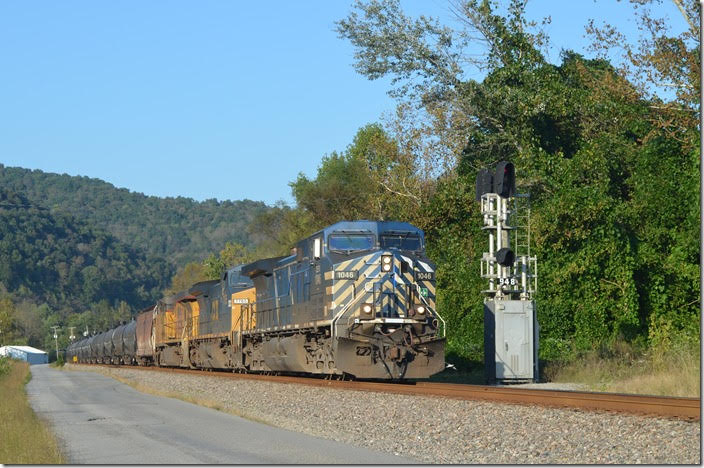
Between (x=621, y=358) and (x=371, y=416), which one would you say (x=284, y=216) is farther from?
(x=371, y=416)

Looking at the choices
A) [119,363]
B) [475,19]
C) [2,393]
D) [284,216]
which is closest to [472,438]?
[2,393]

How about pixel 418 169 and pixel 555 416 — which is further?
pixel 418 169

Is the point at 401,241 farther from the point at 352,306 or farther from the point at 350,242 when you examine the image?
the point at 352,306

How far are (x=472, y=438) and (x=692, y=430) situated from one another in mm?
2699

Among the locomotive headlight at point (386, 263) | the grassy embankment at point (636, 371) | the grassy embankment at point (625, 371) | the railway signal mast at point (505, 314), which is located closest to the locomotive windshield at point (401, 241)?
the locomotive headlight at point (386, 263)

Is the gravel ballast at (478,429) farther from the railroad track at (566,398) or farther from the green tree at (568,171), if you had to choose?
the green tree at (568,171)

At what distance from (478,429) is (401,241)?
32.7ft

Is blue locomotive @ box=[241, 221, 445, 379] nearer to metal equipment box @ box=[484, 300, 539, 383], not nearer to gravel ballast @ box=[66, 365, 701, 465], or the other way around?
metal equipment box @ box=[484, 300, 539, 383]

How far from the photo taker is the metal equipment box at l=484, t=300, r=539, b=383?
22234 mm

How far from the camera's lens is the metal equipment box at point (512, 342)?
22.2 metres

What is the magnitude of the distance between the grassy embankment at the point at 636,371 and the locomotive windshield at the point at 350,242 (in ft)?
19.0

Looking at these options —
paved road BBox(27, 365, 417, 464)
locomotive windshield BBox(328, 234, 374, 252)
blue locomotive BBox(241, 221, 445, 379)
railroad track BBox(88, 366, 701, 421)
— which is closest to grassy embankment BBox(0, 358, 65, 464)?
paved road BBox(27, 365, 417, 464)

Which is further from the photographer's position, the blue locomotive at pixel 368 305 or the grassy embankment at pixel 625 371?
the blue locomotive at pixel 368 305

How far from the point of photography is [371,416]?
50.2ft
